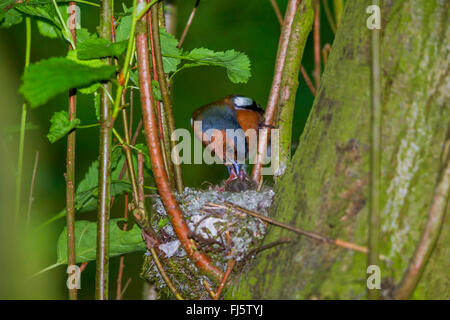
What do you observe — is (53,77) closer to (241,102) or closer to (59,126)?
(59,126)

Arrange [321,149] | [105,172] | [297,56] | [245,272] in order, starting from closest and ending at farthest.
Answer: [321,149] → [245,272] → [105,172] → [297,56]

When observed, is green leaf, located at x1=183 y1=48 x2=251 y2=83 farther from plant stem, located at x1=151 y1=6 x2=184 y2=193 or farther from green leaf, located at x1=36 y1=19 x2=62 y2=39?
green leaf, located at x1=36 y1=19 x2=62 y2=39

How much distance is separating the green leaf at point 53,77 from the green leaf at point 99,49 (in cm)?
17

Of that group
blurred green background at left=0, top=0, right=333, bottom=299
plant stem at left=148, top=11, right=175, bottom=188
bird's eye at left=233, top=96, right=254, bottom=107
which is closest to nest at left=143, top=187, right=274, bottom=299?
plant stem at left=148, top=11, right=175, bottom=188

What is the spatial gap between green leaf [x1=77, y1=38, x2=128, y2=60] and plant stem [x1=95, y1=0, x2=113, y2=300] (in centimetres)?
14

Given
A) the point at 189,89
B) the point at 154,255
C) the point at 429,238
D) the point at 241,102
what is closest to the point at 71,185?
the point at 154,255

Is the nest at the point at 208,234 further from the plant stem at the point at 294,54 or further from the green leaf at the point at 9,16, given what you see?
the green leaf at the point at 9,16

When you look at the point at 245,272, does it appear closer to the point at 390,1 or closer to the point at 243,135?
the point at 390,1

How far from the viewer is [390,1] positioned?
3.58 ft

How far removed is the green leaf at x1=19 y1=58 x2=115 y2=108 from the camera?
3.12 ft

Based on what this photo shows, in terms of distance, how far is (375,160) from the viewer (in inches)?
39.1

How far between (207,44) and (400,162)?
11.3 ft
